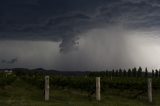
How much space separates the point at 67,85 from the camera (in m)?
40.3

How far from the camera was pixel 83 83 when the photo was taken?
3691 centimetres

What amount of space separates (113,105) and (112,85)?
13.9 metres

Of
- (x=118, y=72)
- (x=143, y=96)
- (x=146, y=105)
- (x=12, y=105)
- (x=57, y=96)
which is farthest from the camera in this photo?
(x=118, y=72)

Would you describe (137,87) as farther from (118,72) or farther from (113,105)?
(118,72)

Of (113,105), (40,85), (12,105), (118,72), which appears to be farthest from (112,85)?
(118,72)

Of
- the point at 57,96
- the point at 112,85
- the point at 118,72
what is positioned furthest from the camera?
the point at 118,72

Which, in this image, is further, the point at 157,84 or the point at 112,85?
the point at 112,85

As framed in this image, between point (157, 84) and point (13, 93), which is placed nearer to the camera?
point (13, 93)

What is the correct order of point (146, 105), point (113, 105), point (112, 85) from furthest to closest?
1. point (112, 85)
2. point (146, 105)
3. point (113, 105)

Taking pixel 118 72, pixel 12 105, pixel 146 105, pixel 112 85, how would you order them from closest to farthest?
pixel 12 105, pixel 146 105, pixel 112 85, pixel 118 72

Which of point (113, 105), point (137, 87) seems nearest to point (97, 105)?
point (113, 105)

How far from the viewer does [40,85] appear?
127 feet

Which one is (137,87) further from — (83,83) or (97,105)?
(97,105)

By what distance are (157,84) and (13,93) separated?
44.0 feet
